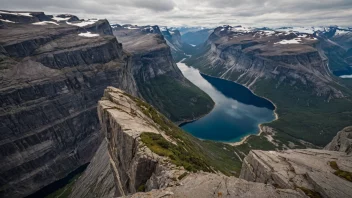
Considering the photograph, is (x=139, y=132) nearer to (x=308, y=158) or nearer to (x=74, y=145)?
(x=308, y=158)

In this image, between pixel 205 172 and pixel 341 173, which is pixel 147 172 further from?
pixel 341 173

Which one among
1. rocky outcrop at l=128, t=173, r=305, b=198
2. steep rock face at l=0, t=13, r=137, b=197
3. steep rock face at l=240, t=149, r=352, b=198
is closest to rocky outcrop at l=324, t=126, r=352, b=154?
steep rock face at l=240, t=149, r=352, b=198

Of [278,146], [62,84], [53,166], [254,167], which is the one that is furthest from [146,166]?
[278,146]

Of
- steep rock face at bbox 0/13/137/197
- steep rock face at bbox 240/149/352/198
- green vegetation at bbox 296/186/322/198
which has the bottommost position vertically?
steep rock face at bbox 0/13/137/197

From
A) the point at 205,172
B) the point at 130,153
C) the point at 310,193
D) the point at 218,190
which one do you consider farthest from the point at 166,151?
the point at 310,193

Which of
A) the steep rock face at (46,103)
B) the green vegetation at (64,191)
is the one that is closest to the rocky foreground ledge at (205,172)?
the green vegetation at (64,191)

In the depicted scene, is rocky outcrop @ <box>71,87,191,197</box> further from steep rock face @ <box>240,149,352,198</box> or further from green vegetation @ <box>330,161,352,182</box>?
green vegetation @ <box>330,161,352,182</box>

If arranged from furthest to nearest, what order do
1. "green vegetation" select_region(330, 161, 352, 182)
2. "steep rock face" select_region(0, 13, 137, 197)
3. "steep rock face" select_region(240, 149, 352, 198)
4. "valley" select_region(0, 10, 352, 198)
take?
"steep rock face" select_region(0, 13, 137, 197) < "green vegetation" select_region(330, 161, 352, 182) < "valley" select_region(0, 10, 352, 198) < "steep rock face" select_region(240, 149, 352, 198)
